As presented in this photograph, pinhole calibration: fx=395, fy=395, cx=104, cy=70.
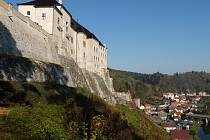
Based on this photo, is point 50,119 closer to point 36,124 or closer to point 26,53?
point 36,124

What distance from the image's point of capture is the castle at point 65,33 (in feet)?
136

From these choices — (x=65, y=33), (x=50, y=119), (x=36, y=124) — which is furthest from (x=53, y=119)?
(x=65, y=33)

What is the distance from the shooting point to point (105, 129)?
1217 centimetres

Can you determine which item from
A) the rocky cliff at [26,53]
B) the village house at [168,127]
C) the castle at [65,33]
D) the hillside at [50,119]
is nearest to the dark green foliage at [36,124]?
the hillside at [50,119]

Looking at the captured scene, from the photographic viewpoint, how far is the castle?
41.5m

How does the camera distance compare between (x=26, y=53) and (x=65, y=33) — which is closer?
(x=26, y=53)

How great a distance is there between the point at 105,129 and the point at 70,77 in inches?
1180

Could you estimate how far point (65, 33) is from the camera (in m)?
46.2

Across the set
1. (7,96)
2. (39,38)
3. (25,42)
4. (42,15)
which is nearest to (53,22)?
(42,15)

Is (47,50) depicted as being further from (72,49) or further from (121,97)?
(121,97)

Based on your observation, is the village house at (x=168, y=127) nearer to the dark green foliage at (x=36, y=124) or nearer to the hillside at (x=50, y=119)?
the hillside at (x=50, y=119)

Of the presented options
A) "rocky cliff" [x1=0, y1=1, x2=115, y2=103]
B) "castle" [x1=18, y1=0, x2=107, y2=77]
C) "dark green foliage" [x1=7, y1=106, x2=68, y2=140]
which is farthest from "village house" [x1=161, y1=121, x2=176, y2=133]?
"dark green foliage" [x1=7, y1=106, x2=68, y2=140]

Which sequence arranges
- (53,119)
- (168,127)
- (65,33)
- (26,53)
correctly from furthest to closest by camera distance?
1. (168,127)
2. (65,33)
3. (26,53)
4. (53,119)

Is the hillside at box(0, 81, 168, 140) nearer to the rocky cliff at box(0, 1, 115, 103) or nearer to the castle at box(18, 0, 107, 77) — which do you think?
the rocky cliff at box(0, 1, 115, 103)
